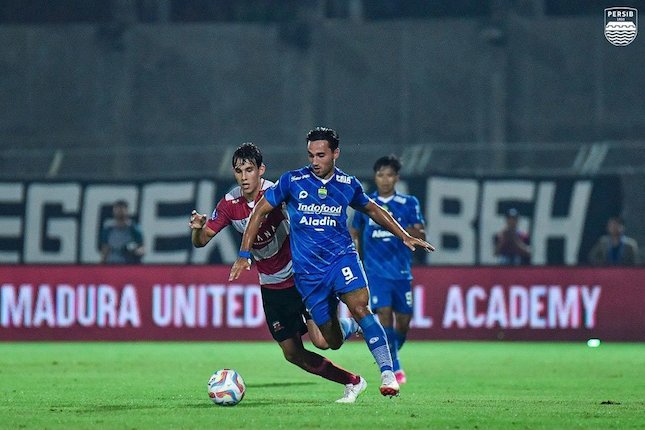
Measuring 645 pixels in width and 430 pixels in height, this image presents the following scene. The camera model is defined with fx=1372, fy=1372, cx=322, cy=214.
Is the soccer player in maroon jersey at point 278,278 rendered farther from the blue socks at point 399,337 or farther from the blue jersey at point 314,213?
the blue socks at point 399,337

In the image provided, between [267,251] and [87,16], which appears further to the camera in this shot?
[87,16]

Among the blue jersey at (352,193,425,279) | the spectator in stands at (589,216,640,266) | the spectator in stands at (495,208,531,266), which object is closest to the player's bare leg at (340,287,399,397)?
the blue jersey at (352,193,425,279)

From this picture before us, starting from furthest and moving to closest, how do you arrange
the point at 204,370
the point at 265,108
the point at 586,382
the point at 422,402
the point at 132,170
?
1. the point at 265,108
2. the point at 132,170
3. the point at 204,370
4. the point at 586,382
5. the point at 422,402

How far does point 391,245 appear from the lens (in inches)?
567

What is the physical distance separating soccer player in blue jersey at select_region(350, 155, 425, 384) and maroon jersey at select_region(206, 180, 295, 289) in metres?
3.05

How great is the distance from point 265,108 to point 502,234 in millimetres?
12385

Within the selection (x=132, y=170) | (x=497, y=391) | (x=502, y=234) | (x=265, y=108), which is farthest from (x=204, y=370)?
(x=265, y=108)

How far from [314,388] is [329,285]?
2.63 m

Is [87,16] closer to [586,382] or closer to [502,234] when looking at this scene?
[502,234]

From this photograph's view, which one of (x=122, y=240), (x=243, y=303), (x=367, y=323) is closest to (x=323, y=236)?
(x=367, y=323)

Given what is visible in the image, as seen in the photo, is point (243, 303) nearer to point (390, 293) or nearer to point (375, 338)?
point (390, 293)

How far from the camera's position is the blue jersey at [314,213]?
10695 millimetres

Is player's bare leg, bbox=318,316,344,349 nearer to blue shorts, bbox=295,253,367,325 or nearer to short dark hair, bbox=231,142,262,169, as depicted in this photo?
blue shorts, bbox=295,253,367,325

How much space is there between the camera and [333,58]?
35031 millimetres
